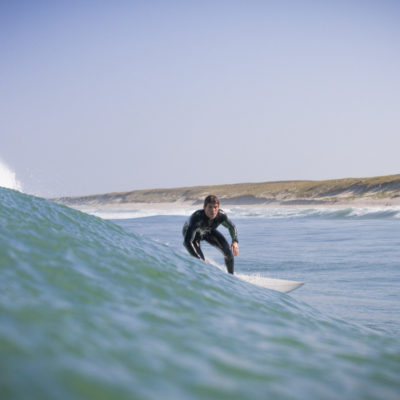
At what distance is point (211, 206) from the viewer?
283 inches

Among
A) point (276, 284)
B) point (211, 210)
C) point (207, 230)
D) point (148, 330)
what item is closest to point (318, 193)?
point (207, 230)

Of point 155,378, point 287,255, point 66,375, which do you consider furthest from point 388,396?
point 287,255

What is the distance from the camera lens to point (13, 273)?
2.91 meters

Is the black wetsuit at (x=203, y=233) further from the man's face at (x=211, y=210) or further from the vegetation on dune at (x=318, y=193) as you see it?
the vegetation on dune at (x=318, y=193)

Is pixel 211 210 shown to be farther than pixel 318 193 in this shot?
No

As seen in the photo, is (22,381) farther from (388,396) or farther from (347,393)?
(388,396)

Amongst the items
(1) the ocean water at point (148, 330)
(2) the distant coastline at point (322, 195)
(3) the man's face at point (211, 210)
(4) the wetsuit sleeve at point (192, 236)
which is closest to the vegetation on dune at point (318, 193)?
(2) the distant coastline at point (322, 195)

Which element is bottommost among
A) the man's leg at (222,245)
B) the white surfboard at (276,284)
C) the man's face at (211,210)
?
the white surfboard at (276,284)

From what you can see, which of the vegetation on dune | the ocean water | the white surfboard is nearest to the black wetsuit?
the white surfboard

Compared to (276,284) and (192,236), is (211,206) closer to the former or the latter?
(192,236)

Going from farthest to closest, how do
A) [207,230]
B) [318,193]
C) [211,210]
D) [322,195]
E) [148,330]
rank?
[318,193], [322,195], [207,230], [211,210], [148,330]

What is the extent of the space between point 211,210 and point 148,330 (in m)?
4.86

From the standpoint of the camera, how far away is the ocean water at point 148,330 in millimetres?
1915

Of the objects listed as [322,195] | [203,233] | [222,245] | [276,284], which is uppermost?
[203,233]
